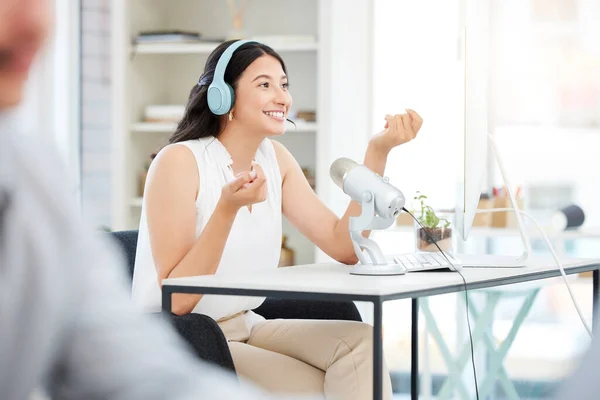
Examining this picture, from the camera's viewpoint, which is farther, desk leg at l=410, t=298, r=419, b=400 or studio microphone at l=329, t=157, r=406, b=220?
desk leg at l=410, t=298, r=419, b=400

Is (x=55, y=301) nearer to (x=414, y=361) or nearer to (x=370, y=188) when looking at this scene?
(x=370, y=188)

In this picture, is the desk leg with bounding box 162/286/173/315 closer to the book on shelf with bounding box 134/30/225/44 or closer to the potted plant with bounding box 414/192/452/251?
the potted plant with bounding box 414/192/452/251

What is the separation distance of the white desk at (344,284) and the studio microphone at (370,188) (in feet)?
0.48

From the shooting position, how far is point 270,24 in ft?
13.7

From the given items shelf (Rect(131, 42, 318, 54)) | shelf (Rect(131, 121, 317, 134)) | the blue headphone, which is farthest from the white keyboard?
shelf (Rect(131, 42, 318, 54))

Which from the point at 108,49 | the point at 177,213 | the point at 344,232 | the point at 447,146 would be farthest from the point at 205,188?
the point at 108,49

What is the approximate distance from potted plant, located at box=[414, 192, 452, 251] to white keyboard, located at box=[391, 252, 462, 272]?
0.07m

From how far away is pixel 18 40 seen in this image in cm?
29

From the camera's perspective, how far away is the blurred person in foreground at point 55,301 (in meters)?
0.29

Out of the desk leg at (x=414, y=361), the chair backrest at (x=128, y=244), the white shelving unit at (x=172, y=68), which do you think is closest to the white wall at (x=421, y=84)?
the white shelving unit at (x=172, y=68)

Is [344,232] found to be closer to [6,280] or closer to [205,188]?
[205,188]

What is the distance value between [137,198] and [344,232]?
1992mm

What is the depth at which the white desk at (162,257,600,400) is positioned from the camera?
1.60 meters

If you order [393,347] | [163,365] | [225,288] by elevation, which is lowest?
[393,347]
